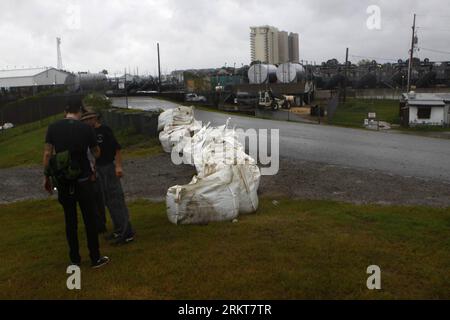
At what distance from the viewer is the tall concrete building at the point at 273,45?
89000 millimetres

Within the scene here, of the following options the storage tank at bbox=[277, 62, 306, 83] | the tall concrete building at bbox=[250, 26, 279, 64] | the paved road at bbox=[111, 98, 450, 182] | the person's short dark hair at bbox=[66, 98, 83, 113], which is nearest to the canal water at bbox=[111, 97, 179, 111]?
the paved road at bbox=[111, 98, 450, 182]

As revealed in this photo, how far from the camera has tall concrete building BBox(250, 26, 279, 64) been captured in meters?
88.7

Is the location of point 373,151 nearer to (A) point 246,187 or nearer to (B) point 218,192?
(A) point 246,187

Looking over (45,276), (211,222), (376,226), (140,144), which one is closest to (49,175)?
(45,276)

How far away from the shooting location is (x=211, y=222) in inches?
253

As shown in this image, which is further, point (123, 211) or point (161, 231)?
point (161, 231)

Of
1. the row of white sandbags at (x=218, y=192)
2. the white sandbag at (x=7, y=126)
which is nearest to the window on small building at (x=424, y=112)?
the row of white sandbags at (x=218, y=192)

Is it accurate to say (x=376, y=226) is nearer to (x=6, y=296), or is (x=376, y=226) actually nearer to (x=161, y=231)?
(x=161, y=231)

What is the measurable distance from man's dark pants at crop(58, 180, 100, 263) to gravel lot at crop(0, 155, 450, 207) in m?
4.36

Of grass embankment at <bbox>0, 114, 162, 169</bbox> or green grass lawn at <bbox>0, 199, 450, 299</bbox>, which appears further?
grass embankment at <bbox>0, 114, 162, 169</bbox>

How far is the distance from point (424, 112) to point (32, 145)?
73.2ft

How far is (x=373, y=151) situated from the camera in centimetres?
1425

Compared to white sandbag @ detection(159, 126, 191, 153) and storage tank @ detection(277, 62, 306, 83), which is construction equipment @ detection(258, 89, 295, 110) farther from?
white sandbag @ detection(159, 126, 191, 153)
